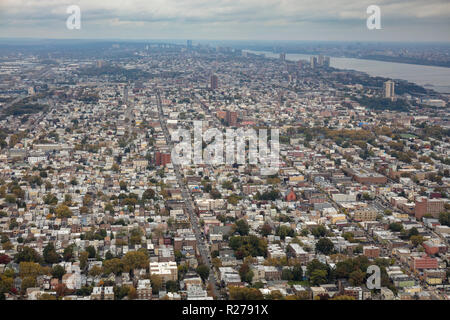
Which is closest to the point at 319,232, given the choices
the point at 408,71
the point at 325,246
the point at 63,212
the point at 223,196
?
the point at 325,246

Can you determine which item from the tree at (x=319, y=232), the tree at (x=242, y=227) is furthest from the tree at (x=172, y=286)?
the tree at (x=319, y=232)

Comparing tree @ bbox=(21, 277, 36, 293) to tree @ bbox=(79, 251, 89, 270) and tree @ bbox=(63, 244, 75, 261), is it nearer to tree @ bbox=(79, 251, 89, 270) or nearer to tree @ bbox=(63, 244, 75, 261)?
tree @ bbox=(79, 251, 89, 270)

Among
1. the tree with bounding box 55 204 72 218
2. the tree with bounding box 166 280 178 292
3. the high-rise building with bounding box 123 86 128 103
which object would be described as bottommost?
the tree with bounding box 166 280 178 292

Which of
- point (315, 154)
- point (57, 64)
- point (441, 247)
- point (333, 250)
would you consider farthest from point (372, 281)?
point (57, 64)

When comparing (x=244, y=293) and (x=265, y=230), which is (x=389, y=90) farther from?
(x=244, y=293)

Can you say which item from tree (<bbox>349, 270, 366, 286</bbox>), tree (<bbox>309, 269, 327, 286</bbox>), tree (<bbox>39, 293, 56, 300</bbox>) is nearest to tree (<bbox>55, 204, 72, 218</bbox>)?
tree (<bbox>39, 293, 56, 300</bbox>)
